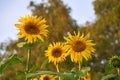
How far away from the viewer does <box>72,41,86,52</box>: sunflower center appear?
1758 mm

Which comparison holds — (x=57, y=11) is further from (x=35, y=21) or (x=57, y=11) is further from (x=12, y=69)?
(x=35, y=21)

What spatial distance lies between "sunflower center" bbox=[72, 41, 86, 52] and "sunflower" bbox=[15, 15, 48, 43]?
0.16 meters

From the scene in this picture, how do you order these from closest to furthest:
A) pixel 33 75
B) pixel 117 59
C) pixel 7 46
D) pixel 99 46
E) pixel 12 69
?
pixel 33 75, pixel 117 59, pixel 99 46, pixel 12 69, pixel 7 46

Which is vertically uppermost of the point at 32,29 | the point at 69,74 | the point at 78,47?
the point at 32,29

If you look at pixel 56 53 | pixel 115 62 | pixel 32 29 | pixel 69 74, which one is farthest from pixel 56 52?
pixel 69 74

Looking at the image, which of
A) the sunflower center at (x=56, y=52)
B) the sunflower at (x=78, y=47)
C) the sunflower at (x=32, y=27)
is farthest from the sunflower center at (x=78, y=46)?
the sunflower center at (x=56, y=52)

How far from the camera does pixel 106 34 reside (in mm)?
15211

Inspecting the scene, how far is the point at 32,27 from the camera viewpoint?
1845 mm

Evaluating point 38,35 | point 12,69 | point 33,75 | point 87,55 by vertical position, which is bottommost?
point 33,75

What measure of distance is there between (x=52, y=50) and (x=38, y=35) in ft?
1.28

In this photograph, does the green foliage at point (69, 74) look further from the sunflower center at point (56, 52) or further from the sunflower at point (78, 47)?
the sunflower center at point (56, 52)

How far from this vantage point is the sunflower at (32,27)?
5.91 ft

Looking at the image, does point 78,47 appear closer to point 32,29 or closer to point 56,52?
point 32,29

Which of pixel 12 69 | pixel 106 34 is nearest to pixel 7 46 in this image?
pixel 12 69
